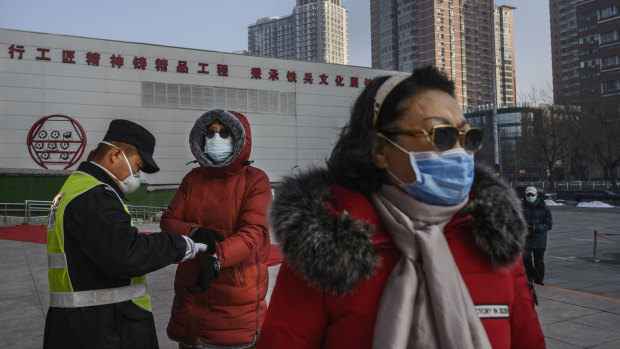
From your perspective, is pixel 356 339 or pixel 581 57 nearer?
pixel 356 339

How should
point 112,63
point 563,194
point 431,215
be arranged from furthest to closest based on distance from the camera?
1. point 563,194
2. point 112,63
3. point 431,215

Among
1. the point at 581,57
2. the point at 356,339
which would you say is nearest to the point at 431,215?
the point at 356,339

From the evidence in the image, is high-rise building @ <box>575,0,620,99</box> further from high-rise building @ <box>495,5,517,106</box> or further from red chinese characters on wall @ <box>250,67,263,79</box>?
high-rise building @ <box>495,5,517,106</box>

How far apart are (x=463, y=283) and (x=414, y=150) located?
0.45 meters

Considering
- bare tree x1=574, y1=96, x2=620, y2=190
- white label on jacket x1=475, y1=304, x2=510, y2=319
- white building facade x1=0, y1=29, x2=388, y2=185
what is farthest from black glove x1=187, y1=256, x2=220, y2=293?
bare tree x1=574, y1=96, x2=620, y2=190

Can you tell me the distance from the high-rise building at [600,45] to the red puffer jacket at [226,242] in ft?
257

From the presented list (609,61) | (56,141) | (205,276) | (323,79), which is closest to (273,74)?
(323,79)

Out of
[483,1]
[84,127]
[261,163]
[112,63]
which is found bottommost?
[261,163]

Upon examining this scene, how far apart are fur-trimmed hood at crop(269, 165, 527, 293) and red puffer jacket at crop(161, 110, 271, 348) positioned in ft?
4.36

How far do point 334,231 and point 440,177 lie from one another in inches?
15.9

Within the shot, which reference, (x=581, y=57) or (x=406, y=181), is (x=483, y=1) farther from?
(x=406, y=181)

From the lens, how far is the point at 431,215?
1.54 meters

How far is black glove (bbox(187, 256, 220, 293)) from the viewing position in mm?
2586

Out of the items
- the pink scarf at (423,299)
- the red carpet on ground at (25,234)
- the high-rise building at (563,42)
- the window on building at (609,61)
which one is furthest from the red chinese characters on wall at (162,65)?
the high-rise building at (563,42)
